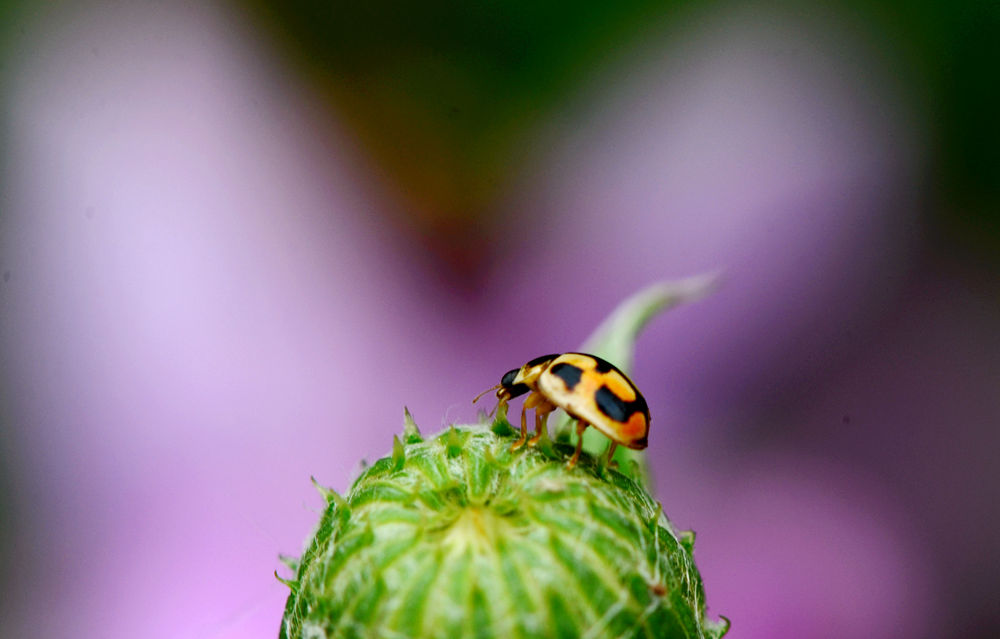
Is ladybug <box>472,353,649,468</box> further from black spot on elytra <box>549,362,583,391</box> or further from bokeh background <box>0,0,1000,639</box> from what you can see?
bokeh background <box>0,0,1000,639</box>

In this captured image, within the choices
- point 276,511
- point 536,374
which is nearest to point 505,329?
point 276,511

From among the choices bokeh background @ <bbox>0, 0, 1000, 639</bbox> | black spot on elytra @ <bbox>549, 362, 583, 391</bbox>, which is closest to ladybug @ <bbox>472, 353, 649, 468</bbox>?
black spot on elytra @ <bbox>549, 362, 583, 391</bbox>

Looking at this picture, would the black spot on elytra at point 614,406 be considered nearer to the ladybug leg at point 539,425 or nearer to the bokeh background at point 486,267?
the ladybug leg at point 539,425

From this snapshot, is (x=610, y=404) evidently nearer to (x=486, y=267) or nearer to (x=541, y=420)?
(x=541, y=420)

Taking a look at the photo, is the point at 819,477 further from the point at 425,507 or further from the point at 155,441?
the point at 425,507

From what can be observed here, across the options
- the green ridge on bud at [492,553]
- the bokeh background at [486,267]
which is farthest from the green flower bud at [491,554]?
the bokeh background at [486,267]

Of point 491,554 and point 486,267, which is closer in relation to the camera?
point 491,554

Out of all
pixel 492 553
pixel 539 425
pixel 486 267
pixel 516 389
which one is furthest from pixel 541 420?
pixel 486 267
